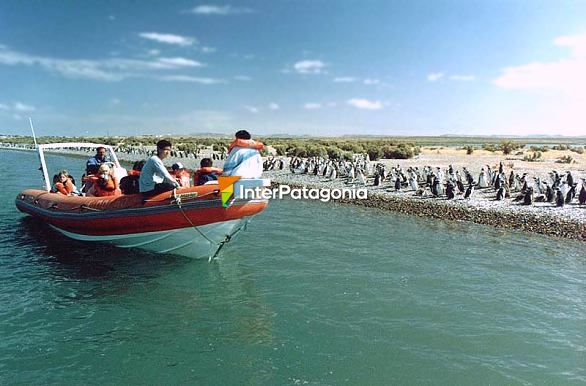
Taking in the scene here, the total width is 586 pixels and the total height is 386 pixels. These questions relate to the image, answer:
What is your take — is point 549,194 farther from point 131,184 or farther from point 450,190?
point 131,184

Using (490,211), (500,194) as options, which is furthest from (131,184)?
(500,194)

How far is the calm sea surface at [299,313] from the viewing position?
6352mm

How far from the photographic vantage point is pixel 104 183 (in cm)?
1119

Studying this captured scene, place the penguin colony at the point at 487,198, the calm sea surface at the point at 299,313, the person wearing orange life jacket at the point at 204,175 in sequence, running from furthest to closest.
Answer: the penguin colony at the point at 487,198, the person wearing orange life jacket at the point at 204,175, the calm sea surface at the point at 299,313

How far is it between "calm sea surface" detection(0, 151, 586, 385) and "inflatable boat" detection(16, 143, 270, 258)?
1.73 ft

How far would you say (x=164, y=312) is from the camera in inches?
318

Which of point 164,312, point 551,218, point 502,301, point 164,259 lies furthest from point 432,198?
point 164,312

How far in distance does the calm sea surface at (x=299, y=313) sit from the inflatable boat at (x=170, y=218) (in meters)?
0.53

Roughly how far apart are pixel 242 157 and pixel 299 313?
321cm

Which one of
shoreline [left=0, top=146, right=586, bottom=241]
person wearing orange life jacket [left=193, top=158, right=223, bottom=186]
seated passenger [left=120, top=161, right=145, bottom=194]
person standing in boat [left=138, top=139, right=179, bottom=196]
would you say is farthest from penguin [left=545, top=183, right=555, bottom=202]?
seated passenger [left=120, top=161, right=145, bottom=194]

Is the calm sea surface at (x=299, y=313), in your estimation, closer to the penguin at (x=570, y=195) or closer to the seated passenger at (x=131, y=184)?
the seated passenger at (x=131, y=184)

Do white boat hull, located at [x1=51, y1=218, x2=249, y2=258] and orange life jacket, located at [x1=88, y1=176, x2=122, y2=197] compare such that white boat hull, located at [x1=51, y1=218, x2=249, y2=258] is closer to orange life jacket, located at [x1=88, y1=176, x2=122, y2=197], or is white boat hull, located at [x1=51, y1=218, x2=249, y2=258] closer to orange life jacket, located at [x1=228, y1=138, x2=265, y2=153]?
orange life jacket, located at [x1=88, y1=176, x2=122, y2=197]

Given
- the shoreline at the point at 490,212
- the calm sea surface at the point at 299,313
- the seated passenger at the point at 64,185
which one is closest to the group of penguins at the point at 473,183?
the shoreline at the point at 490,212

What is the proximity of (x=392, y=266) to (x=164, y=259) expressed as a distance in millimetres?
5417
